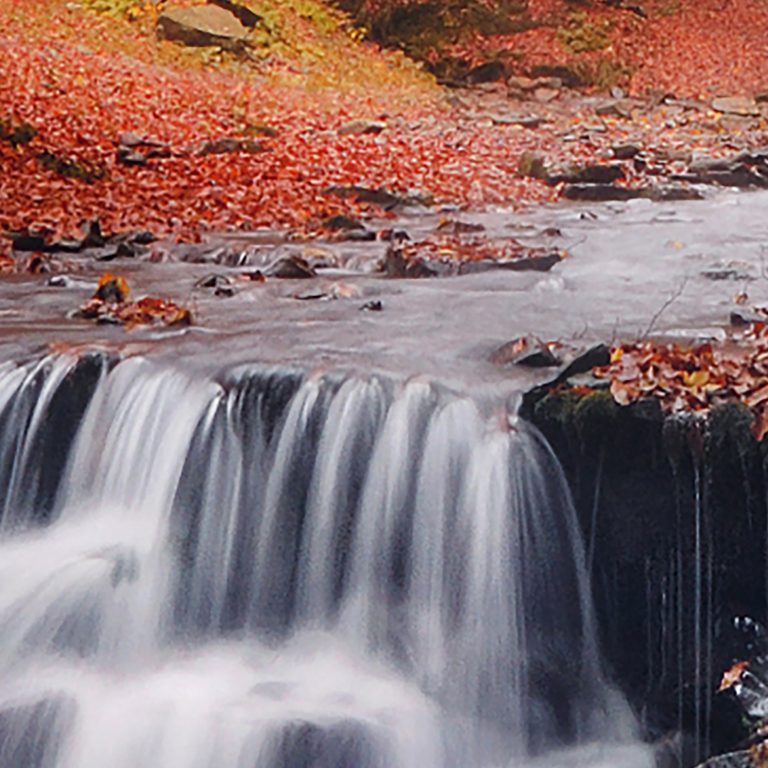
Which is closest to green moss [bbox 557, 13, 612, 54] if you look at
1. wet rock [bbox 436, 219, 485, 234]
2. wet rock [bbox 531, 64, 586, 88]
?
wet rock [bbox 531, 64, 586, 88]

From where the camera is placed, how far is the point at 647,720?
4047 millimetres

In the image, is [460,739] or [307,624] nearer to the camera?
[460,739]

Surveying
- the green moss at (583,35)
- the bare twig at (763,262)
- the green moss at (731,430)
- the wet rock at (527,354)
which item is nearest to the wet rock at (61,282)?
the wet rock at (527,354)

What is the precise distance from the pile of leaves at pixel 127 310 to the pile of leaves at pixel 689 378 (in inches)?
94.4

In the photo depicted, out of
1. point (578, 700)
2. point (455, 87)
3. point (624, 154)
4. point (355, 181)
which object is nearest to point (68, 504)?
point (578, 700)

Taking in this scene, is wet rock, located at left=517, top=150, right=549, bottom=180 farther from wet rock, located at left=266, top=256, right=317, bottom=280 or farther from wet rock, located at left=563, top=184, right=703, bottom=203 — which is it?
wet rock, located at left=266, top=256, right=317, bottom=280

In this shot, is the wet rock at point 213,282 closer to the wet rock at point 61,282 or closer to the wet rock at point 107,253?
the wet rock at point 61,282

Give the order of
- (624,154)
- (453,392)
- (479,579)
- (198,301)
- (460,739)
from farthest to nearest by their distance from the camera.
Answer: (624,154) → (198,301) → (453,392) → (479,579) → (460,739)

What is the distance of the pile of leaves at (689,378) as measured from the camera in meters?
3.99

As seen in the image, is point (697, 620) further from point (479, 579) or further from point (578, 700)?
point (479, 579)

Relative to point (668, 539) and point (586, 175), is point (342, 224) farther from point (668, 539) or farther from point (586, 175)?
point (668, 539)

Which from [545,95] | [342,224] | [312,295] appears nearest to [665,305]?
[312,295]

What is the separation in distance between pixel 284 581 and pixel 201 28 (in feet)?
36.2

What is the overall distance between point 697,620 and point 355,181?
6.91 metres
